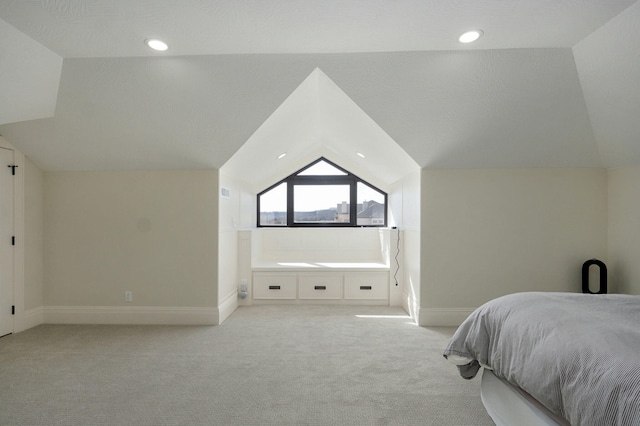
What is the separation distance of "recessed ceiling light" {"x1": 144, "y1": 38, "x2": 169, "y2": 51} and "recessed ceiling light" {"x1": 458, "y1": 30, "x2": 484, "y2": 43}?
207 centimetres

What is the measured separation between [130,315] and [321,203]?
3145 mm

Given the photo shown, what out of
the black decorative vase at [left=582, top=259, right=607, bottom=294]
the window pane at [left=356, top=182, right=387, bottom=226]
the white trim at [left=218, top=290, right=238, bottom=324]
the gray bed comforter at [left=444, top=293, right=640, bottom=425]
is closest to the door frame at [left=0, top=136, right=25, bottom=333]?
the white trim at [left=218, top=290, right=238, bottom=324]

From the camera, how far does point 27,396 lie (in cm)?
229

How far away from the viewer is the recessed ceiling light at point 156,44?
244 centimetres

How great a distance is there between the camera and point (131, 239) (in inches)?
154

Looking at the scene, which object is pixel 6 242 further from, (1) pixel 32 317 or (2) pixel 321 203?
(2) pixel 321 203

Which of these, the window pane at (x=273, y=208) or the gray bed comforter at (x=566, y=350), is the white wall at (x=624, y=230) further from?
the window pane at (x=273, y=208)

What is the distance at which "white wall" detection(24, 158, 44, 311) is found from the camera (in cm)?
378

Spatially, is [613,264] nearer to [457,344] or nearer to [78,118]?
[457,344]

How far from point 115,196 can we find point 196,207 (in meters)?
0.94

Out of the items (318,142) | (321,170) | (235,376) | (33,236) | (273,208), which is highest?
(318,142)

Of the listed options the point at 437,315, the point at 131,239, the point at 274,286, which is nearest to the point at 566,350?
the point at 437,315

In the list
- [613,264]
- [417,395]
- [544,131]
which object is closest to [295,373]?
[417,395]

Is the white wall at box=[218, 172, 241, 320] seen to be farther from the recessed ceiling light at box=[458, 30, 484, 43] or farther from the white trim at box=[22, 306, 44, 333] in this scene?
the recessed ceiling light at box=[458, 30, 484, 43]
